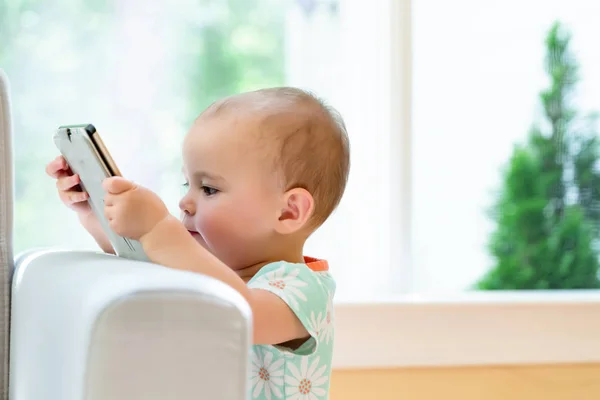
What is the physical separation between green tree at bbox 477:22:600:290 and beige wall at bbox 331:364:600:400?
25 centimetres

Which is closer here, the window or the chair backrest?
the chair backrest

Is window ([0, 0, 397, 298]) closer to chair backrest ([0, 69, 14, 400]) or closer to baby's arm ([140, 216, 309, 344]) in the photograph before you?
chair backrest ([0, 69, 14, 400])

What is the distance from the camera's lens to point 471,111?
2.04 metres

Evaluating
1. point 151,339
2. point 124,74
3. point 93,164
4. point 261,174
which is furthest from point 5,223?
point 124,74

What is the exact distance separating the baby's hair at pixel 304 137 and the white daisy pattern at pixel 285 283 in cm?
12

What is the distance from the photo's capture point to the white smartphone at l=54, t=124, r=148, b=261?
925mm

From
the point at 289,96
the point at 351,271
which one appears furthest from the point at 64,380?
the point at 351,271

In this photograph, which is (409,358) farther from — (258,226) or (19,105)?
(19,105)

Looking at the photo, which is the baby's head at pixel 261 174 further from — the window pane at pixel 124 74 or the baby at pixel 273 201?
the window pane at pixel 124 74

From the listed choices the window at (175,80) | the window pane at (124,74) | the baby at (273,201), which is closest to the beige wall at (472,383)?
the window at (175,80)

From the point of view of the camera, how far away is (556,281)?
6.74 feet

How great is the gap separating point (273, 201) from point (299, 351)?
Answer: 0.20 m

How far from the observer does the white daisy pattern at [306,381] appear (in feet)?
3.43

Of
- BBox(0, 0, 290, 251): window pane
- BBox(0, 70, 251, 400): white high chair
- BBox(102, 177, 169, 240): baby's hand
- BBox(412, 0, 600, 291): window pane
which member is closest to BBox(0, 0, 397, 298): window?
BBox(0, 0, 290, 251): window pane
